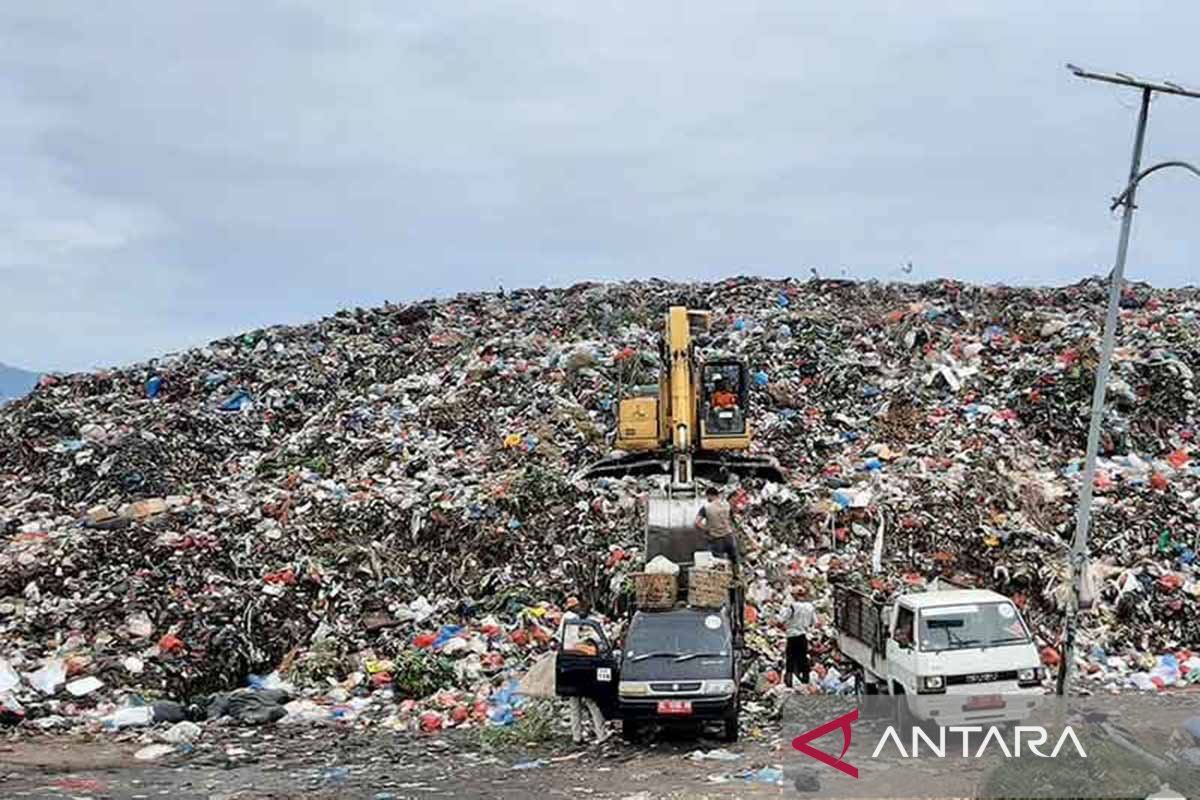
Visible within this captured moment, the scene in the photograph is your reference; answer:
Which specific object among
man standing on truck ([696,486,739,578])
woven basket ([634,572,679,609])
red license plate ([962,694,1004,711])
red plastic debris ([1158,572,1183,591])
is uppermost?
man standing on truck ([696,486,739,578])

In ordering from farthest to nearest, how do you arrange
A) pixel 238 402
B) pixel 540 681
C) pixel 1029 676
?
pixel 238 402 < pixel 540 681 < pixel 1029 676

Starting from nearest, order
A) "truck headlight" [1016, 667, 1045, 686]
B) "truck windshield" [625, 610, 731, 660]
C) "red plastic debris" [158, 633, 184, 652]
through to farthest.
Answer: "truck headlight" [1016, 667, 1045, 686]
"truck windshield" [625, 610, 731, 660]
"red plastic debris" [158, 633, 184, 652]

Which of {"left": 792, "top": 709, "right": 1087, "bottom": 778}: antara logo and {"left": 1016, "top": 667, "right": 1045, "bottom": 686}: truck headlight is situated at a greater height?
{"left": 1016, "top": 667, "right": 1045, "bottom": 686}: truck headlight

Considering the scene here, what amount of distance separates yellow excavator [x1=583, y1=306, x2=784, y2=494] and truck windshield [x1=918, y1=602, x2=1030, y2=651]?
4.43 m

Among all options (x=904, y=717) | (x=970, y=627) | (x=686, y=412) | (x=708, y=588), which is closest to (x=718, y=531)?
(x=708, y=588)

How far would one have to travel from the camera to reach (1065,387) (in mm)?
17641

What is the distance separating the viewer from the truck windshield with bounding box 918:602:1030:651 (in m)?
9.95

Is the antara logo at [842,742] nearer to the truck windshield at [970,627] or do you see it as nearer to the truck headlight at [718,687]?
the truck headlight at [718,687]

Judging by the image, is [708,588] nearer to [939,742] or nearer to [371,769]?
[939,742]

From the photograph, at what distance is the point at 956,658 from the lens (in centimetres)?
977

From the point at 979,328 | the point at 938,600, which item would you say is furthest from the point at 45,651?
the point at 979,328

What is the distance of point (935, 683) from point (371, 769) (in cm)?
499

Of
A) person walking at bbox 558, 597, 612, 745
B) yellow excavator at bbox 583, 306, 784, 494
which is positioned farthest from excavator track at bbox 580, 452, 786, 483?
person walking at bbox 558, 597, 612, 745

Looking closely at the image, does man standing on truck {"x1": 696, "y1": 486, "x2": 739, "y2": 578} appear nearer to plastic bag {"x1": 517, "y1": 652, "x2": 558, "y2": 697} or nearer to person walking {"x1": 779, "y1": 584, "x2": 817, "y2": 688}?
person walking {"x1": 779, "y1": 584, "x2": 817, "y2": 688}
